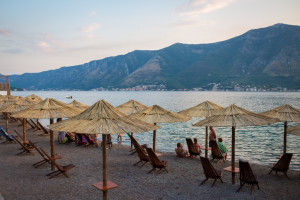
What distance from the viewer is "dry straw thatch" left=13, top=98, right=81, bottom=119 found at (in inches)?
325

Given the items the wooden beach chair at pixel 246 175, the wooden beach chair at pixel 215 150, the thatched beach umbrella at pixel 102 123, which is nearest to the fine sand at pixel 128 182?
the wooden beach chair at pixel 246 175

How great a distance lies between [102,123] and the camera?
227 inches

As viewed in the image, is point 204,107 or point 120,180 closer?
point 120,180

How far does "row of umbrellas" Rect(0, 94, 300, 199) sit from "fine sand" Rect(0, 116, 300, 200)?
131 centimetres

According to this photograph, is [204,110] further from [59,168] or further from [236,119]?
[59,168]

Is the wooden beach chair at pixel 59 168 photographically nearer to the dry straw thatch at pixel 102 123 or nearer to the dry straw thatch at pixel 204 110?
the dry straw thatch at pixel 102 123

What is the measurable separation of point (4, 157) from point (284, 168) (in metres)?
12.5

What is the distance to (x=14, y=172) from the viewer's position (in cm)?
958

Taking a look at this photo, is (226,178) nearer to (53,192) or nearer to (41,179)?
(53,192)

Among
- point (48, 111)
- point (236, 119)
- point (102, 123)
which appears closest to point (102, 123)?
point (102, 123)

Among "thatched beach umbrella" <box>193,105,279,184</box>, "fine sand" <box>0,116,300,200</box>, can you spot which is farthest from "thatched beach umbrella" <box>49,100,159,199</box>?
"thatched beach umbrella" <box>193,105,279,184</box>

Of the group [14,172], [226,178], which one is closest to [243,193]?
[226,178]

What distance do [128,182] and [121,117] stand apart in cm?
348

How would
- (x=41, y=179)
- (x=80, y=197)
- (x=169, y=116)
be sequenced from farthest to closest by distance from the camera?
1. (x=169, y=116)
2. (x=41, y=179)
3. (x=80, y=197)
